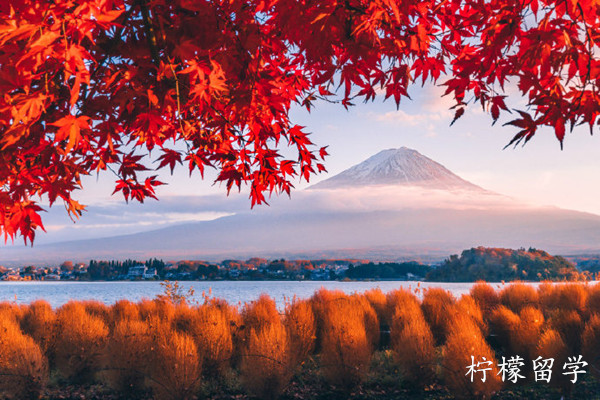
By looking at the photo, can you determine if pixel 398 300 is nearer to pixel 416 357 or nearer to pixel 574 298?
pixel 416 357

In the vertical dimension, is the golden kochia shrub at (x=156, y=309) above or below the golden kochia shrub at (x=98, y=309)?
above

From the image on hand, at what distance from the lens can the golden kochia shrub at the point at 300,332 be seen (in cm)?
546

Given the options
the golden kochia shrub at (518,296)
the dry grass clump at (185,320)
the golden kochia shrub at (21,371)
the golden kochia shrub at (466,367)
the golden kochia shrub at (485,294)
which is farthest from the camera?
the golden kochia shrub at (485,294)

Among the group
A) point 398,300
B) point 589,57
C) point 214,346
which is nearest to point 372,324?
point 398,300

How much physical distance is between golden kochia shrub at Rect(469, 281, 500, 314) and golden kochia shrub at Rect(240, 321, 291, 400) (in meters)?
4.70

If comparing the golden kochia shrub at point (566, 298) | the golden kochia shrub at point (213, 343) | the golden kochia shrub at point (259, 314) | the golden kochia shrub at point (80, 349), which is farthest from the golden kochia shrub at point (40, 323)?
the golden kochia shrub at point (566, 298)

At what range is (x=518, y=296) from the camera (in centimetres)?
858

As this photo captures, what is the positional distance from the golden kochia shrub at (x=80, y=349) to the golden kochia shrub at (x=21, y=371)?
46 cm

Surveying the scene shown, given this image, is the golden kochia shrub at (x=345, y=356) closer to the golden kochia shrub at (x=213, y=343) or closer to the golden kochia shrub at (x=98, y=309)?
the golden kochia shrub at (x=213, y=343)

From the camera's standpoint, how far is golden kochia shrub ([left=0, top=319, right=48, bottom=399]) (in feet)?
16.3

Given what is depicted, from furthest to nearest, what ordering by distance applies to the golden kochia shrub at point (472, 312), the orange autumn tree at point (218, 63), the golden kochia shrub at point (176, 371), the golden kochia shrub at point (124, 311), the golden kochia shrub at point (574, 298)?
1. the golden kochia shrub at point (574, 298)
2. the golden kochia shrub at point (124, 311)
3. the golden kochia shrub at point (472, 312)
4. the golden kochia shrub at point (176, 371)
5. the orange autumn tree at point (218, 63)

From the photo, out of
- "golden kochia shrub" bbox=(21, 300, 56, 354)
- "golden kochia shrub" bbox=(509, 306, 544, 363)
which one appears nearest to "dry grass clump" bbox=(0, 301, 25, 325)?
"golden kochia shrub" bbox=(21, 300, 56, 354)

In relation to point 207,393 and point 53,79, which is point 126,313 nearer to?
point 207,393

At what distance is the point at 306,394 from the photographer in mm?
5230
